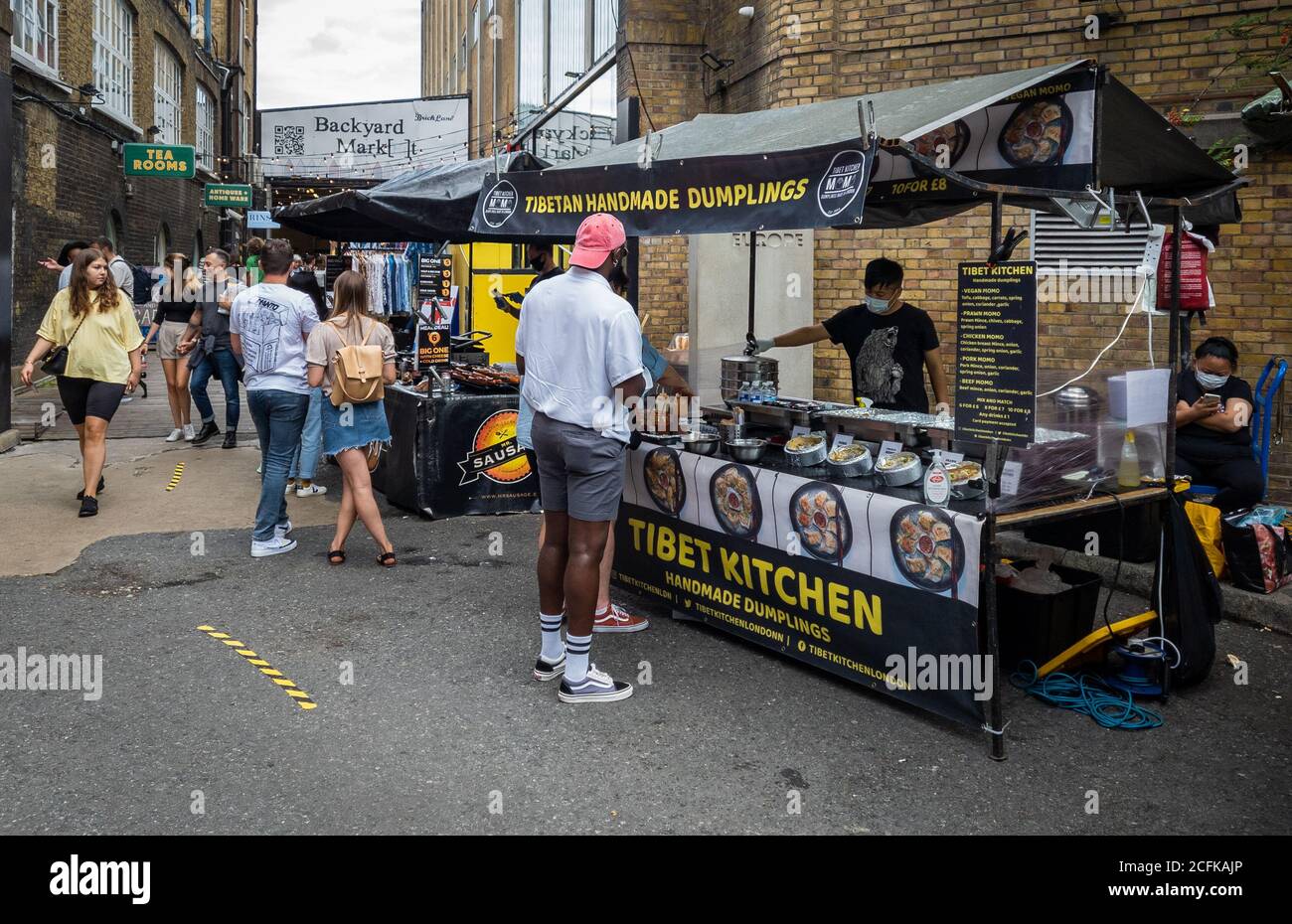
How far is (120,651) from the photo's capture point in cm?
528

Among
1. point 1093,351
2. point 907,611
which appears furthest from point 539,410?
point 1093,351

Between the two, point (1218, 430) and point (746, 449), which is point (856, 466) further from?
point (1218, 430)

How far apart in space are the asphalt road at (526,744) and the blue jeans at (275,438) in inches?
46.2

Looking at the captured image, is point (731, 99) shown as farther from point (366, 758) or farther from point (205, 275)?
point (366, 758)

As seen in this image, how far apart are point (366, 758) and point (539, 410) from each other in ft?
5.01

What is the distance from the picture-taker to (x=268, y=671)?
16.5 feet

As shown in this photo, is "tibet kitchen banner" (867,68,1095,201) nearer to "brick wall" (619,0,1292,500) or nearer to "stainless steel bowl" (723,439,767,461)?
"brick wall" (619,0,1292,500)

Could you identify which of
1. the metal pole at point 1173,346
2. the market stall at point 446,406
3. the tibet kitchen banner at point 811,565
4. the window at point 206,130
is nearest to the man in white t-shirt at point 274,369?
the market stall at point 446,406

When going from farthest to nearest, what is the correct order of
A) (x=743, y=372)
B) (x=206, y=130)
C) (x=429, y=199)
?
1. (x=206, y=130)
2. (x=429, y=199)
3. (x=743, y=372)

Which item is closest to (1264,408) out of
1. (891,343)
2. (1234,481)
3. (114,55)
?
(1234,481)

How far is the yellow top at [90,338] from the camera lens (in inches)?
309

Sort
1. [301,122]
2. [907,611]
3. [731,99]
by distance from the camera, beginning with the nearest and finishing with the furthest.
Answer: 1. [907,611]
2. [731,99]
3. [301,122]

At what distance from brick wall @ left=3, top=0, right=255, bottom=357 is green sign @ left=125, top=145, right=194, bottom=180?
1.17 feet

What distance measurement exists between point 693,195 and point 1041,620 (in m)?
2.51
